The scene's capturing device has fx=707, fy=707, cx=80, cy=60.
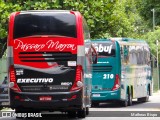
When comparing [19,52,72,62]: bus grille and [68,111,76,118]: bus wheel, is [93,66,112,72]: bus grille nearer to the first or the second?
[68,111,76,118]: bus wheel

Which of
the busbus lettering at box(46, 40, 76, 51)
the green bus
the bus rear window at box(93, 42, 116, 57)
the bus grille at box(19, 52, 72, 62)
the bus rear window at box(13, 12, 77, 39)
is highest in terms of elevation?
the bus rear window at box(13, 12, 77, 39)

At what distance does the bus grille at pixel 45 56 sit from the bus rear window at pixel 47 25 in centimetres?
58

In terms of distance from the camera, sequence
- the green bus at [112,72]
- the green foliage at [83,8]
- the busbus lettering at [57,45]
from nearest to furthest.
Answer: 1. the busbus lettering at [57,45]
2. the green bus at [112,72]
3. the green foliage at [83,8]

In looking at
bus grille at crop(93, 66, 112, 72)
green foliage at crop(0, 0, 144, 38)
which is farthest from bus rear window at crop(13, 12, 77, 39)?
green foliage at crop(0, 0, 144, 38)

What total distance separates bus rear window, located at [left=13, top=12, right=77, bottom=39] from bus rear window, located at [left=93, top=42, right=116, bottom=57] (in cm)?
1016

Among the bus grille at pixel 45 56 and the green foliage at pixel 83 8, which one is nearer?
the bus grille at pixel 45 56

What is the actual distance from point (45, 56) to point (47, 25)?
0.95 meters

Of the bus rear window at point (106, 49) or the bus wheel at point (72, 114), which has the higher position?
the bus rear window at point (106, 49)

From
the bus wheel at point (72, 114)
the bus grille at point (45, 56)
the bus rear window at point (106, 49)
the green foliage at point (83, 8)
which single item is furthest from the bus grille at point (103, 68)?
the bus grille at point (45, 56)

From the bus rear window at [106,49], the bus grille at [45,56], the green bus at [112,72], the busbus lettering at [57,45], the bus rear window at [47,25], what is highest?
the bus rear window at [47,25]

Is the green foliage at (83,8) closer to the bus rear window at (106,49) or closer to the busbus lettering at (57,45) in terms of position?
the bus rear window at (106,49)

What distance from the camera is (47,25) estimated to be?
2170cm

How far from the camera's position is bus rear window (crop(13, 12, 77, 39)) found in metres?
21.7

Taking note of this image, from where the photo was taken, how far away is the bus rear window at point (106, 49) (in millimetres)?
31781
